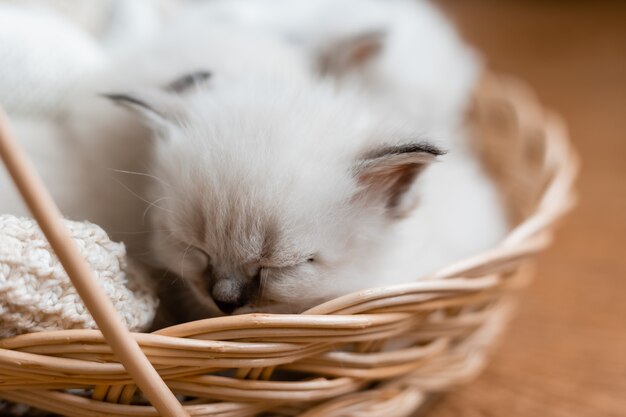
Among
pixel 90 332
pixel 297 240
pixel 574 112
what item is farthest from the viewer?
pixel 574 112

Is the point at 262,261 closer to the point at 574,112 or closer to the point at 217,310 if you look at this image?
the point at 217,310

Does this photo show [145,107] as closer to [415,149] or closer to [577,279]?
[415,149]

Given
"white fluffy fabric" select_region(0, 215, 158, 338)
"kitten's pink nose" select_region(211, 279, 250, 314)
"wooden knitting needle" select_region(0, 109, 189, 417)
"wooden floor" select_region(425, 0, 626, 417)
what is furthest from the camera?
"wooden floor" select_region(425, 0, 626, 417)

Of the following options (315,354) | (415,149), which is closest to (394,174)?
(415,149)

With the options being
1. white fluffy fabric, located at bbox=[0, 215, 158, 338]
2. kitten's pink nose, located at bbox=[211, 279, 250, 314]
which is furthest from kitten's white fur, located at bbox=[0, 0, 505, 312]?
white fluffy fabric, located at bbox=[0, 215, 158, 338]

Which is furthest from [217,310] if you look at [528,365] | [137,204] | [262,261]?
[528,365]

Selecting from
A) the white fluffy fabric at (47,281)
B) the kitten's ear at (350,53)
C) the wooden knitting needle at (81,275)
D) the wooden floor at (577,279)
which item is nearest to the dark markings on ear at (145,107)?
the white fluffy fabric at (47,281)

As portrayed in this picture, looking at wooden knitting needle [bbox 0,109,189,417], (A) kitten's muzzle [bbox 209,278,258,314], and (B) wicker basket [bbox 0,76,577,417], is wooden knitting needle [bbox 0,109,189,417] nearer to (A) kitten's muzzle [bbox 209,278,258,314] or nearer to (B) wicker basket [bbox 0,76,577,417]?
(B) wicker basket [bbox 0,76,577,417]
